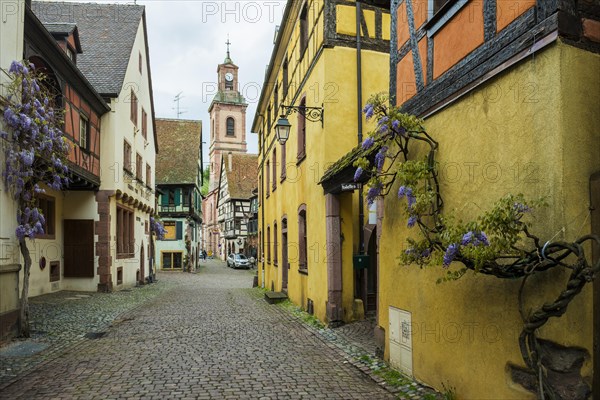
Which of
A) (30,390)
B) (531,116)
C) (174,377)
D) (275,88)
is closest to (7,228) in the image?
(30,390)

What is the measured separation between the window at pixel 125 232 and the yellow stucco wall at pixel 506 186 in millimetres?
Result: 16864

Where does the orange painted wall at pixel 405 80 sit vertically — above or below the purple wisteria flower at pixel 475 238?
above

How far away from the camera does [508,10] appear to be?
432cm

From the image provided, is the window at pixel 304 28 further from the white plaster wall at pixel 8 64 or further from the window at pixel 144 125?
the window at pixel 144 125

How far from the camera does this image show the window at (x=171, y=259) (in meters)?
41.1

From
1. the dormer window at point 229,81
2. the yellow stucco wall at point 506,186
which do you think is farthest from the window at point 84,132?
the dormer window at point 229,81

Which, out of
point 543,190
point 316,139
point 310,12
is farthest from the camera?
point 310,12

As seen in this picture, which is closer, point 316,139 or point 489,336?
point 489,336

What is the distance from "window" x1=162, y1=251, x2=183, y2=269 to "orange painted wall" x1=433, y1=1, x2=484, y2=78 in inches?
1491

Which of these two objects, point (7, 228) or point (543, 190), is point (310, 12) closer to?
point (7, 228)

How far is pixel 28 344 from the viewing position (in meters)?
8.53

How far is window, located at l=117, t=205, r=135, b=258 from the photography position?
20564 millimetres

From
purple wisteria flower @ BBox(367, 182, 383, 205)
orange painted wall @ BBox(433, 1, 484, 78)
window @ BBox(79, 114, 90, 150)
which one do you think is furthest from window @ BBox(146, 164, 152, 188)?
orange painted wall @ BBox(433, 1, 484, 78)

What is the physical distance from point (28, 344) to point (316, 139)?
6.88 meters
